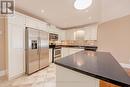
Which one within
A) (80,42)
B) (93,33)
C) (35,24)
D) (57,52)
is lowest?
(57,52)

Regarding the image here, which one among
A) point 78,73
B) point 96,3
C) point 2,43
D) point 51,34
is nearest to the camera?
point 78,73

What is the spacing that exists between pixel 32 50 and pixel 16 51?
1.75 feet

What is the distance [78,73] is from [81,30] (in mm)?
5533

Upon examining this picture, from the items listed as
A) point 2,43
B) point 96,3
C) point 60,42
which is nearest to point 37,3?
point 2,43

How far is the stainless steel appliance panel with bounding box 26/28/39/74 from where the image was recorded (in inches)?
135

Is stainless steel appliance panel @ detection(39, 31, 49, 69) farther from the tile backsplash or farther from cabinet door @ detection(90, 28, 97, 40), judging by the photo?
cabinet door @ detection(90, 28, 97, 40)

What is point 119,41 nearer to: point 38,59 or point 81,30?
point 81,30

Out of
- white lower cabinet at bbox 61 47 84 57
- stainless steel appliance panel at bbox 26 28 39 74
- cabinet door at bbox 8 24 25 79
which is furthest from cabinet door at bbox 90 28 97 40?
cabinet door at bbox 8 24 25 79

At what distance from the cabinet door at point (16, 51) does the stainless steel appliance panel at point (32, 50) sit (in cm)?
15

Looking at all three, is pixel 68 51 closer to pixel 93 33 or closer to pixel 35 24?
pixel 93 33

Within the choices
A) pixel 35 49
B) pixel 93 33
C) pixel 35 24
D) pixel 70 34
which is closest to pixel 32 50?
pixel 35 49

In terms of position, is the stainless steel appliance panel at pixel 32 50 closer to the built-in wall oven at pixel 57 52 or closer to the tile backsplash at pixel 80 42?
the built-in wall oven at pixel 57 52

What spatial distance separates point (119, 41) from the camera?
4574 mm

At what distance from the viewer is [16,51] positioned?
3156mm
